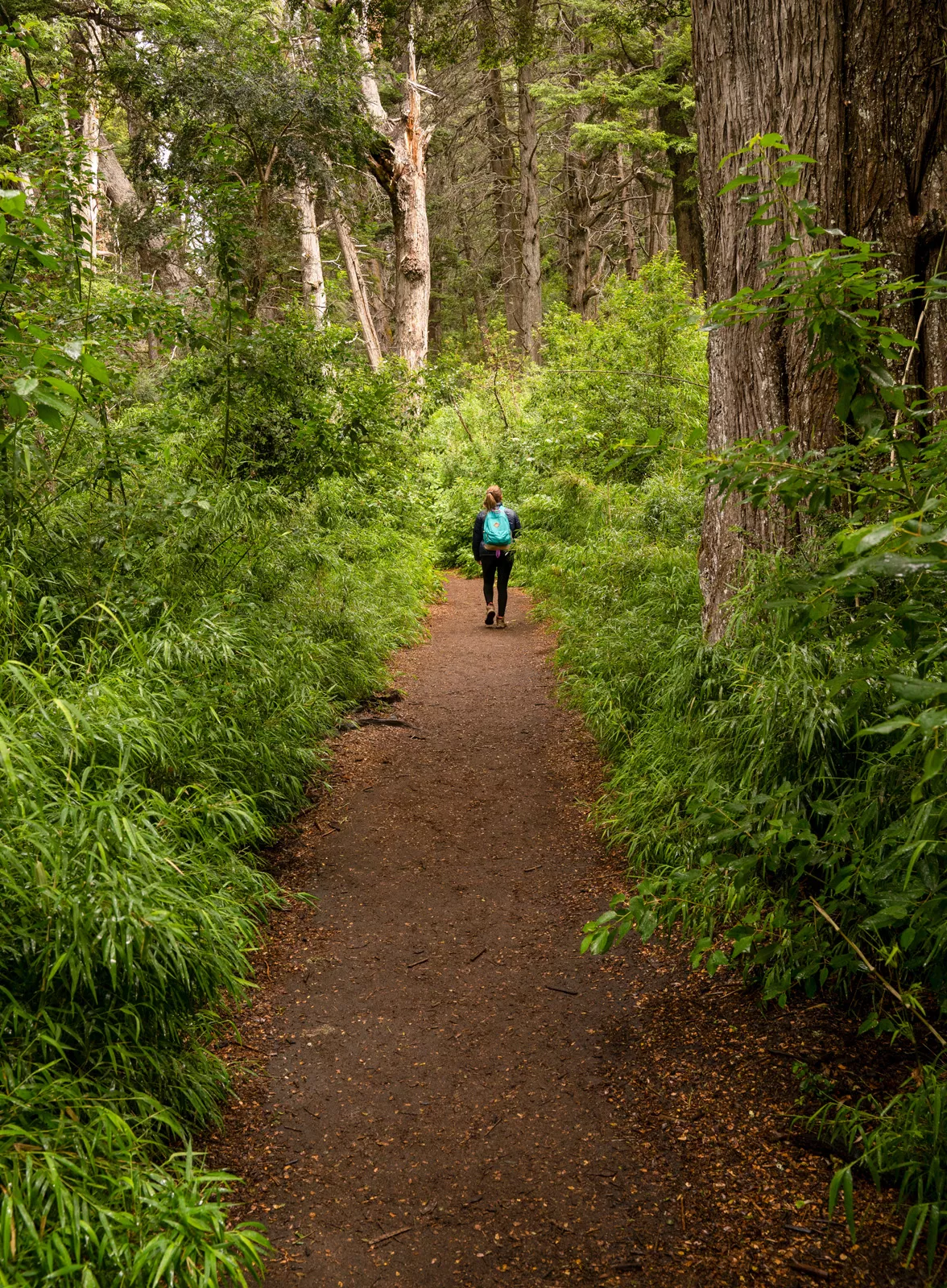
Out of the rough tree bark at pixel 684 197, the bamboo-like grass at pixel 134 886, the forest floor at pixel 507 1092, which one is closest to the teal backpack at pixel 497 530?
the bamboo-like grass at pixel 134 886

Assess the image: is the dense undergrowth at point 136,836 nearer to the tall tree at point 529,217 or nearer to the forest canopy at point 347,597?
the forest canopy at point 347,597

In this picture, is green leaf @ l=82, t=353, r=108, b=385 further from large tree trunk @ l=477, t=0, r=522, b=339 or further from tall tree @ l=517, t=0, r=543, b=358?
large tree trunk @ l=477, t=0, r=522, b=339

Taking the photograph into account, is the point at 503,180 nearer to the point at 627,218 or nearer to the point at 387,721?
the point at 627,218

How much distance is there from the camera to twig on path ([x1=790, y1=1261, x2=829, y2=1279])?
2395 mm

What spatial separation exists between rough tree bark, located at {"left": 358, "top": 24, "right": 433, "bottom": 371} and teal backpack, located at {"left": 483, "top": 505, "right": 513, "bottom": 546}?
3901mm

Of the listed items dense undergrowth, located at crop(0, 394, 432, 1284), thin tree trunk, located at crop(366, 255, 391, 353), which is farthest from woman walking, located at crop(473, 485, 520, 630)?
thin tree trunk, located at crop(366, 255, 391, 353)

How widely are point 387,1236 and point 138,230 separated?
12.7 meters

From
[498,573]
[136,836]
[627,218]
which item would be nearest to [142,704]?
[136,836]

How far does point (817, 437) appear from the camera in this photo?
14.1 ft

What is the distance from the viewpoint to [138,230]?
1171 centimetres

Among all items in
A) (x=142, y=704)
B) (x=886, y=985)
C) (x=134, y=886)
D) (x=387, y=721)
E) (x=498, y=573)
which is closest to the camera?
(x=886, y=985)

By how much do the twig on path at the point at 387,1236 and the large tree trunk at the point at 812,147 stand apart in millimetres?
3516

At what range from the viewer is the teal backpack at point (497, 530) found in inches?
398

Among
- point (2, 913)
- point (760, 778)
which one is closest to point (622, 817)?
point (760, 778)
